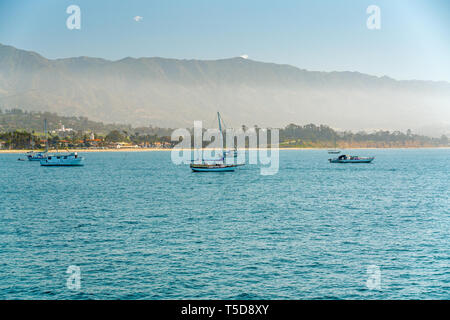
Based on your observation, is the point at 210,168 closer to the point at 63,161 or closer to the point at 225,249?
the point at 63,161

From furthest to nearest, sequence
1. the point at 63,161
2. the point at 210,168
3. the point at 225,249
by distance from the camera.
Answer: the point at 63,161
the point at 210,168
the point at 225,249

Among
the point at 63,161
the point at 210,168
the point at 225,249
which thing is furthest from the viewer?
the point at 63,161

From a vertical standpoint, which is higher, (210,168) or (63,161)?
(63,161)

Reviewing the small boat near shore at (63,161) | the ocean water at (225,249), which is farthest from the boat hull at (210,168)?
the small boat near shore at (63,161)

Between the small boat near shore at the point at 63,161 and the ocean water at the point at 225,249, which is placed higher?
the small boat near shore at the point at 63,161

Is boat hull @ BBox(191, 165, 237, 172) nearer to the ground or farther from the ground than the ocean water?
farther from the ground

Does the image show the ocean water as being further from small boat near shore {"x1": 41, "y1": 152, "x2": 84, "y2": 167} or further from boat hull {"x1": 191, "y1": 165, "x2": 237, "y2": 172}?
small boat near shore {"x1": 41, "y1": 152, "x2": 84, "y2": 167}

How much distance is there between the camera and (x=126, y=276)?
94.3 feet

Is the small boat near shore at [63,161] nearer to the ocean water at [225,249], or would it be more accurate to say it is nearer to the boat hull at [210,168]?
the boat hull at [210,168]

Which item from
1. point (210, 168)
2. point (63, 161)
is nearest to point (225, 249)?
point (210, 168)

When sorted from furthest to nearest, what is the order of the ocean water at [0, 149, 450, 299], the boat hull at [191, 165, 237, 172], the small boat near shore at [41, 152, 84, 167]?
the small boat near shore at [41, 152, 84, 167] < the boat hull at [191, 165, 237, 172] < the ocean water at [0, 149, 450, 299]

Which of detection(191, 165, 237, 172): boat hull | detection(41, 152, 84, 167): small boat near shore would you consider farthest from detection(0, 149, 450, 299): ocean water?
detection(41, 152, 84, 167): small boat near shore

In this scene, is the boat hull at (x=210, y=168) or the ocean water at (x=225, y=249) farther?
the boat hull at (x=210, y=168)
